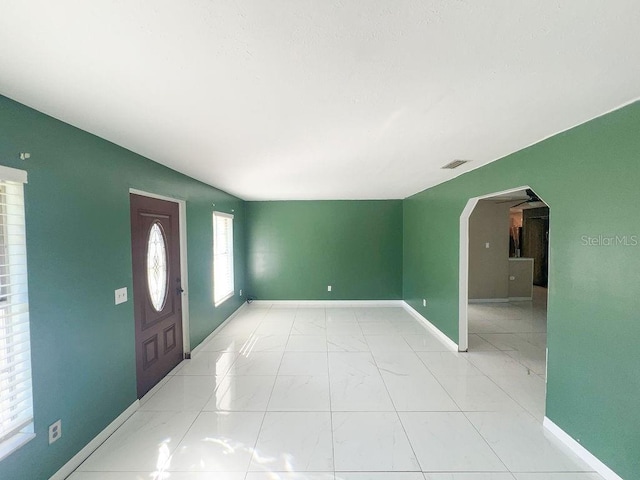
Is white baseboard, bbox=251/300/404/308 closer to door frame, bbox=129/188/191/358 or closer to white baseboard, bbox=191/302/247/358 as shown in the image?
white baseboard, bbox=191/302/247/358

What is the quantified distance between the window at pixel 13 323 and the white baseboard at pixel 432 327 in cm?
420

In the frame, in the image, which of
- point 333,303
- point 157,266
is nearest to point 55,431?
point 157,266

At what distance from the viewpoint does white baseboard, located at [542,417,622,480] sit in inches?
71.0

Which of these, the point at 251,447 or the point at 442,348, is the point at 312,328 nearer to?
the point at 442,348

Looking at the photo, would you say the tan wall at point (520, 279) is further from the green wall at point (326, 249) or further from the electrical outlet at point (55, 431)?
the electrical outlet at point (55, 431)

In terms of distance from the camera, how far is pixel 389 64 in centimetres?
121

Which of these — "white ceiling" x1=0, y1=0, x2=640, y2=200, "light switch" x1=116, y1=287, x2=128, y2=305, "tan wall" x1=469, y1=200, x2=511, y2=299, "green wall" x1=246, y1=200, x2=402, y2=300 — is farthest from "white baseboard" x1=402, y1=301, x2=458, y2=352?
"light switch" x1=116, y1=287, x2=128, y2=305

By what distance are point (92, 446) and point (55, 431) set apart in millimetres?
404

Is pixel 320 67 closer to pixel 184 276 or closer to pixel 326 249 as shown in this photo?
pixel 184 276

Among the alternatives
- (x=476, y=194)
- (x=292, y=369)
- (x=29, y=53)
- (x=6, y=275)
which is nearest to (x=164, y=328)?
(x=292, y=369)

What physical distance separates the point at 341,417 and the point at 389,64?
102 inches

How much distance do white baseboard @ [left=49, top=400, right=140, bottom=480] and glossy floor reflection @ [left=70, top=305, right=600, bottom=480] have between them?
0.04m

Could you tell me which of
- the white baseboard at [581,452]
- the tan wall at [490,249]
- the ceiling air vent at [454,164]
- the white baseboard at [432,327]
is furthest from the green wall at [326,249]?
the white baseboard at [581,452]

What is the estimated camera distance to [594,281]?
1892mm
